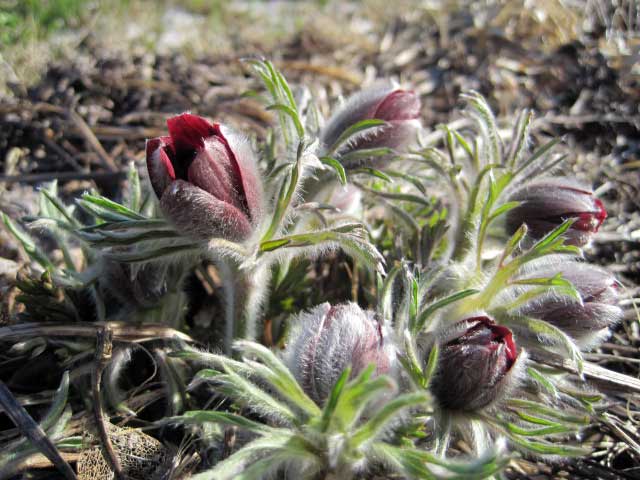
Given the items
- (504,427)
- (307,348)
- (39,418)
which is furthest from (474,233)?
(39,418)

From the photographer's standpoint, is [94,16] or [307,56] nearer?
[307,56]

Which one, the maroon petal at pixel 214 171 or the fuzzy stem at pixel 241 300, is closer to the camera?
the maroon petal at pixel 214 171

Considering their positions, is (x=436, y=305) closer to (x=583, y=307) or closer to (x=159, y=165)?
(x=583, y=307)

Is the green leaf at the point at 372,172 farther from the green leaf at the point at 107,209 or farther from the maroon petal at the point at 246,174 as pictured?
the green leaf at the point at 107,209

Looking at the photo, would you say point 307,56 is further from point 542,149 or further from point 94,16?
point 542,149

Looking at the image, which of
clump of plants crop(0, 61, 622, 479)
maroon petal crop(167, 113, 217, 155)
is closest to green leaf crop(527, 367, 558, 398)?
clump of plants crop(0, 61, 622, 479)

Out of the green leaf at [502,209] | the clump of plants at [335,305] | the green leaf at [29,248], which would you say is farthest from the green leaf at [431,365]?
the green leaf at [29,248]
